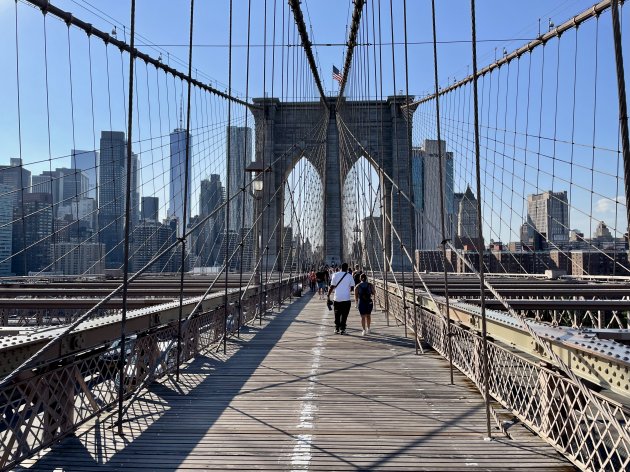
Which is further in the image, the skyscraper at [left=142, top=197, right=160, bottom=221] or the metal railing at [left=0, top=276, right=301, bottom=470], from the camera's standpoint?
the skyscraper at [left=142, top=197, right=160, bottom=221]

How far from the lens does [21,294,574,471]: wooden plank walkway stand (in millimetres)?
2951

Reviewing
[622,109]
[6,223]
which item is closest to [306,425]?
[622,109]

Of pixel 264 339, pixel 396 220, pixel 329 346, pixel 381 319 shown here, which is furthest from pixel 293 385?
pixel 396 220

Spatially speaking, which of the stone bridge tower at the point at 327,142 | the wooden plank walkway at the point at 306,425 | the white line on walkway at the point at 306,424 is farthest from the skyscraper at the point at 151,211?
the white line on walkway at the point at 306,424

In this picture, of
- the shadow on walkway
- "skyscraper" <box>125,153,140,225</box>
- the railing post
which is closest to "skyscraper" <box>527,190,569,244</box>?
"skyscraper" <box>125,153,140,225</box>

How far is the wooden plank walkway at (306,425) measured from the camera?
2.95 meters

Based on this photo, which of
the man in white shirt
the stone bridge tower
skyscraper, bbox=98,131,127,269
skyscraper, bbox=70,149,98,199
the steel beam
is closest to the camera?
the steel beam

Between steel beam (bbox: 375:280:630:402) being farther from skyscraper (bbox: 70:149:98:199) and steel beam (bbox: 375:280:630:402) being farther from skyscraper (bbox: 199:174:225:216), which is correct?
skyscraper (bbox: 199:174:225:216)

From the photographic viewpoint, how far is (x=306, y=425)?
3600 millimetres

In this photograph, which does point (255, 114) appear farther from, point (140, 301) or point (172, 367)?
point (172, 367)

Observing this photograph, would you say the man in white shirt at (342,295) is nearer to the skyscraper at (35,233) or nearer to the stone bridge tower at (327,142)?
→ the skyscraper at (35,233)

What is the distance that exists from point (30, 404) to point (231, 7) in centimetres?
553

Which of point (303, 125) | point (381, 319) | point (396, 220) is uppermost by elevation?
point (303, 125)

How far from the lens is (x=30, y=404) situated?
295 centimetres
